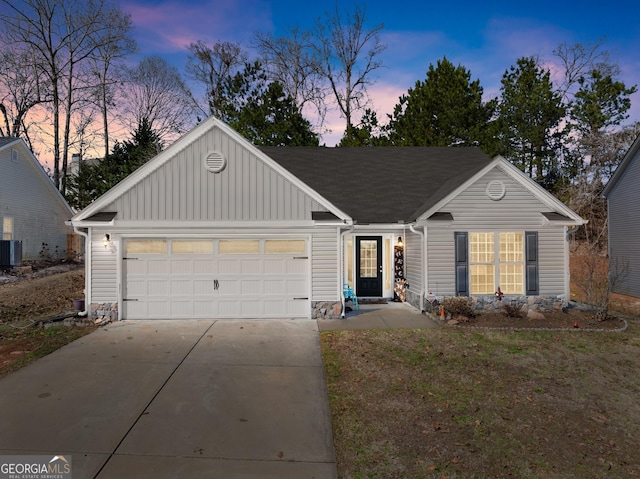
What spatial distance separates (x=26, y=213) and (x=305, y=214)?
66.5 feet

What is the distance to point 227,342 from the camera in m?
8.45

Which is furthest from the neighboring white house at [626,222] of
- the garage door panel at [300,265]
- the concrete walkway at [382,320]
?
the garage door panel at [300,265]

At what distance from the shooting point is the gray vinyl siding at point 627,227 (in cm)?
1614

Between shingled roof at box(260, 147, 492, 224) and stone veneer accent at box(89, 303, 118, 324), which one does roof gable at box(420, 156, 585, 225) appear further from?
stone veneer accent at box(89, 303, 118, 324)

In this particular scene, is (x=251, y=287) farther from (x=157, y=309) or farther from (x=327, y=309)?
(x=157, y=309)

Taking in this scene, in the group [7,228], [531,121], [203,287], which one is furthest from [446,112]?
[7,228]

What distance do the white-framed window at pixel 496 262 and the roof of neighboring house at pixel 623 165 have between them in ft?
30.8

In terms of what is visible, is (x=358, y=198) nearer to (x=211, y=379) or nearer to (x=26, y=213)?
(x=211, y=379)

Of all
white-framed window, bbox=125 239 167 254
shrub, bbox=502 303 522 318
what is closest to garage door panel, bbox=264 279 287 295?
white-framed window, bbox=125 239 167 254

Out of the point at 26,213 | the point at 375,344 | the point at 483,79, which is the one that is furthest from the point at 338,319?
the point at 483,79

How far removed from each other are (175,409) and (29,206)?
23.3 metres

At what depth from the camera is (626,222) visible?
16844 mm

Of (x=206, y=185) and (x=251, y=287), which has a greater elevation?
(x=206, y=185)

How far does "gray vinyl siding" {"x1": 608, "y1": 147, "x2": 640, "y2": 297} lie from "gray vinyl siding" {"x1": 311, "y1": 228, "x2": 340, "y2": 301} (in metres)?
13.0
